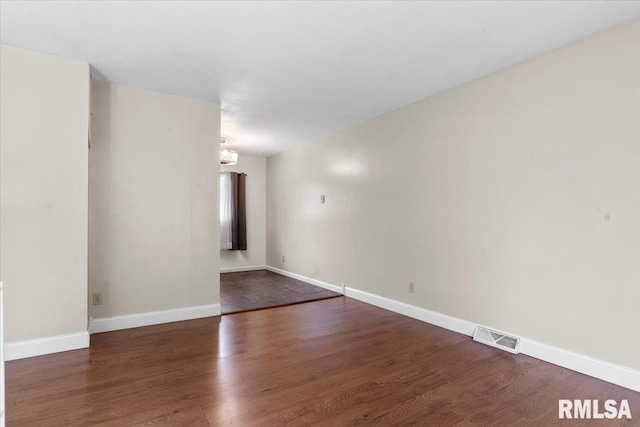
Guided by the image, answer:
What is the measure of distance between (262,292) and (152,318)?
175 cm

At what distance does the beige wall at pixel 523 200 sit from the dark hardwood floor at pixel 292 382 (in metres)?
0.47

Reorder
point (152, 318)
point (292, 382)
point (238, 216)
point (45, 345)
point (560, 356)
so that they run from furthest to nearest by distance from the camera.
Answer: point (238, 216), point (152, 318), point (45, 345), point (560, 356), point (292, 382)

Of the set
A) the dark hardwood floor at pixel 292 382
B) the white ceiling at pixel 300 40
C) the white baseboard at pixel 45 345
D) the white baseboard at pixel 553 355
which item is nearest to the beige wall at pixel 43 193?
the white baseboard at pixel 45 345

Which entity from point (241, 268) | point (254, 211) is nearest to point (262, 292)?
point (241, 268)

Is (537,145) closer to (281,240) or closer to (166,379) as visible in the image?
(166,379)

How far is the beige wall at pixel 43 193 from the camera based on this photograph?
256cm

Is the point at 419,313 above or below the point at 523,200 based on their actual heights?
below

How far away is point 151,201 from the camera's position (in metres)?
3.46

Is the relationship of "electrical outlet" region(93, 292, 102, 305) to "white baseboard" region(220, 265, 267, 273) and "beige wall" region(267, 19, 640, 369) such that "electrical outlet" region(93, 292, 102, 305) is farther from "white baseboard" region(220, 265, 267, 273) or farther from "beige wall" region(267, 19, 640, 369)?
"white baseboard" region(220, 265, 267, 273)

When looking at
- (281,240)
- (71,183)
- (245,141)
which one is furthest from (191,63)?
(281,240)

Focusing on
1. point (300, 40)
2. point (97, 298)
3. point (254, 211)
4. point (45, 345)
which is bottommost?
point (45, 345)

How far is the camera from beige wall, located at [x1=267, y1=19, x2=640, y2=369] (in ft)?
7.30

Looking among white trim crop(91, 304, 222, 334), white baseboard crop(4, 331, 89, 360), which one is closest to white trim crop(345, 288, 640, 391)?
white trim crop(91, 304, 222, 334)

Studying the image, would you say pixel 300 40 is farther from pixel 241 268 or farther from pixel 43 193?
pixel 241 268
